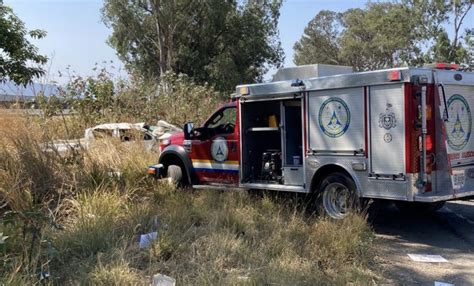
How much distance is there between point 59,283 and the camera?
16.5ft

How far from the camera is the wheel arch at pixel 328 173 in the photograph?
741 cm

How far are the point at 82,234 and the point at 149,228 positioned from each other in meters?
0.86

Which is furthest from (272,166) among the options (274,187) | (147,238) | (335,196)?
(147,238)

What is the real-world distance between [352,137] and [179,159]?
3.95m

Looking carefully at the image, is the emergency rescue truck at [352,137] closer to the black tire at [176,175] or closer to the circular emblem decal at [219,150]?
the circular emblem decal at [219,150]

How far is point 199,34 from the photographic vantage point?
34.6m

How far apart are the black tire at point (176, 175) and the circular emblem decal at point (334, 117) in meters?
3.41

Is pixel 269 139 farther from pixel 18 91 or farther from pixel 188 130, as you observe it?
pixel 18 91

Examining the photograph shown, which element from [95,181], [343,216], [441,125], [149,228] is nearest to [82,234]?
[149,228]

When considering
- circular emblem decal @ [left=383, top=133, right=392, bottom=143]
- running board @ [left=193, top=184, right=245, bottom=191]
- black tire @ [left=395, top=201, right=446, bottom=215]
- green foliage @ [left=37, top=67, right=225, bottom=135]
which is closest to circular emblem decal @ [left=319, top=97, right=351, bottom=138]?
circular emblem decal @ [left=383, top=133, right=392, bottom=143]

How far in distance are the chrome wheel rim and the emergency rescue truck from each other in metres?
0.02

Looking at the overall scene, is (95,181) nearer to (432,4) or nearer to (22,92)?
(22,92)

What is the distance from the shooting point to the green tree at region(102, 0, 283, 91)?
33.5 meters

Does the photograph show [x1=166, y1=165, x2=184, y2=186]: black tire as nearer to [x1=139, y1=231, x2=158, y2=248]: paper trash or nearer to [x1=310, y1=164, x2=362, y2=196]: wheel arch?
[x1=310, y1=164, x2=362, y2=196]: wheel arch
